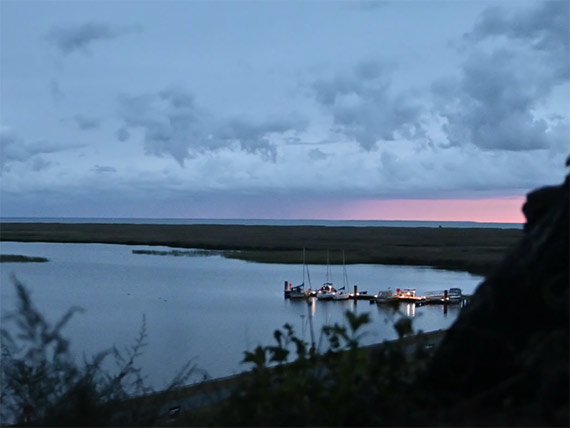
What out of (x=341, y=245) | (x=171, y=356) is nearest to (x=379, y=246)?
(x=341, y=245)

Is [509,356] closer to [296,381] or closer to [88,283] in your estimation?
[296,381]

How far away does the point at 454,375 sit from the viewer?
626cm

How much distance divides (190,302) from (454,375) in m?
34.2

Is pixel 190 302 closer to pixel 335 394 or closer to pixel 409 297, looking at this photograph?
pixel 409 297

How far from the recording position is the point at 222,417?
6.05 m

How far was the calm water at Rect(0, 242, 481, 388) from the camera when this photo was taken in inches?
971

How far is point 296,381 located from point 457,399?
1.19 m

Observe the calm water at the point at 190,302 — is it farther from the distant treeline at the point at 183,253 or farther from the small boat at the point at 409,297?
the distant treeline at the point at 183,253

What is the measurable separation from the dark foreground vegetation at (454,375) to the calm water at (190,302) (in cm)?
78

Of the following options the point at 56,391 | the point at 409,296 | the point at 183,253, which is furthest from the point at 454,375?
the point at 183,253

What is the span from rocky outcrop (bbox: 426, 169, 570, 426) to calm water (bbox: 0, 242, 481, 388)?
32.6 inches

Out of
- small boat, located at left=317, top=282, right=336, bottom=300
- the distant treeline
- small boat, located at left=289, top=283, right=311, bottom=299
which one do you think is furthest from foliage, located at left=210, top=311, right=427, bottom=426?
the distant treeline

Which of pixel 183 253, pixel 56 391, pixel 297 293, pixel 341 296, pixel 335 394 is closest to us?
pixel 335 394

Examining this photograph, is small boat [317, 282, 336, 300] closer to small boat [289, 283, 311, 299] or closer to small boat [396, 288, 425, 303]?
small boat [289, 283, 311, 299]
